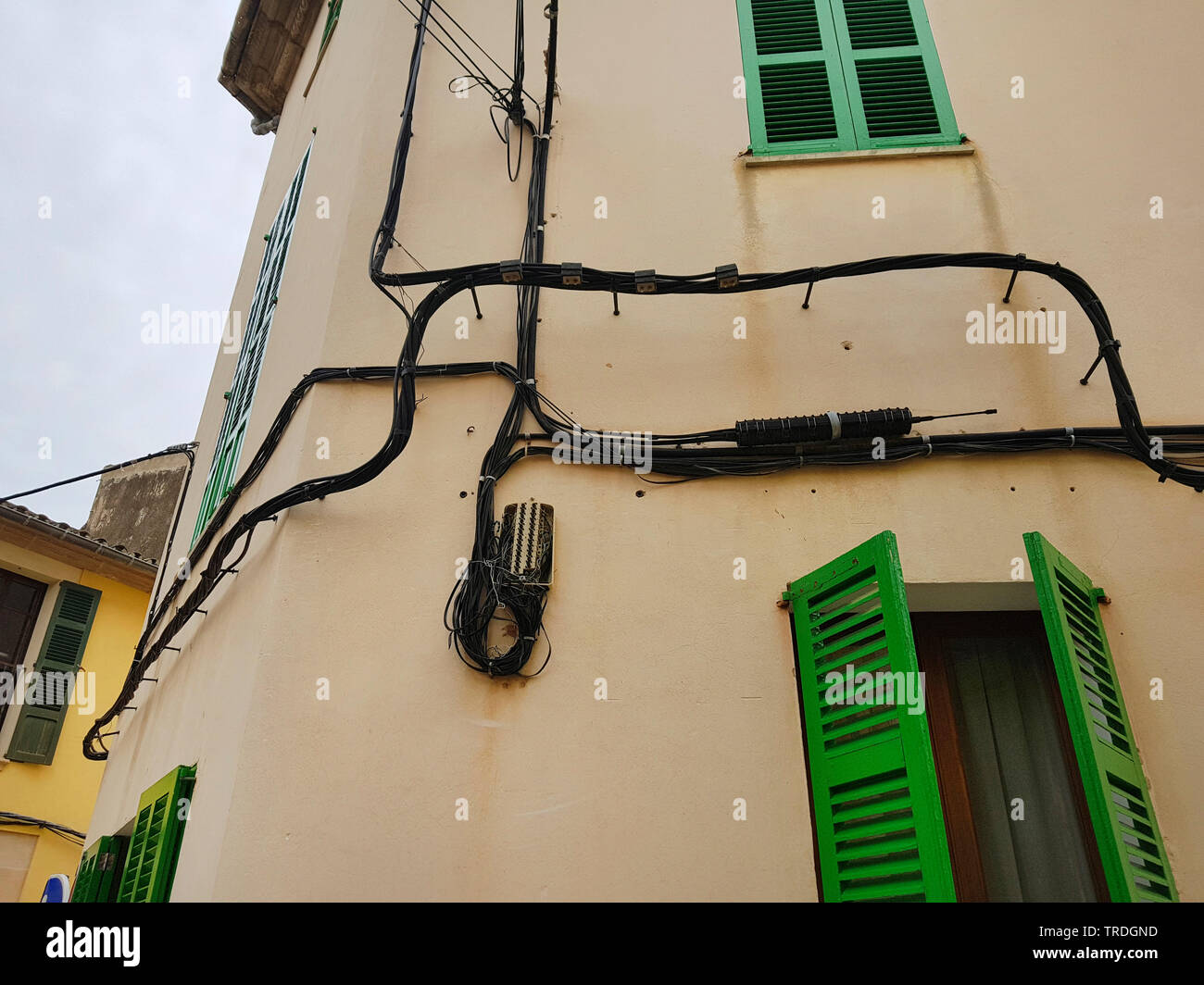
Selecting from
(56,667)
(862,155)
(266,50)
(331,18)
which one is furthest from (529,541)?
(56,667)

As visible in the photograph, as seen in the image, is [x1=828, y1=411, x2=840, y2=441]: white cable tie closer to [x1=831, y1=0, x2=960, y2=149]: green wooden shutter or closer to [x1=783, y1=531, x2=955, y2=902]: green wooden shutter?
[x1=783, y1=531, x2=955, y2=902]: green wooden shutter

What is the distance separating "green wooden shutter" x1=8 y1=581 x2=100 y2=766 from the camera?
397 inches

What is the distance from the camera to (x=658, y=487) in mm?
4410

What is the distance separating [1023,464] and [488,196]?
310cm

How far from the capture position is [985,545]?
4.14 meters

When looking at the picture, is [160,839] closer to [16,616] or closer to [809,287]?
[809,287]

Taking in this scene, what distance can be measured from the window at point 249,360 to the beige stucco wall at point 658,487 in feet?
1.32

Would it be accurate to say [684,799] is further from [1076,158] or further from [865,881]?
[1076,158]

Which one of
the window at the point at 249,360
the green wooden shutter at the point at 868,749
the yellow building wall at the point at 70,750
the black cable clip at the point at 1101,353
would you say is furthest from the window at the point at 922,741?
the yellow building wall at the point at 70,750

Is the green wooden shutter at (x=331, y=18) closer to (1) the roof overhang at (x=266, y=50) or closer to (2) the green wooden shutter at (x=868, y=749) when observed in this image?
(1) the roof overhang at (x=266, y=50)

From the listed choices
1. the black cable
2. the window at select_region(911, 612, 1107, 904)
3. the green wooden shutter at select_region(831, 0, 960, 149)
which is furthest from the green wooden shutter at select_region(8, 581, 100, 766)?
the green wooden shutter at select_region(831, 0, 960, 149)

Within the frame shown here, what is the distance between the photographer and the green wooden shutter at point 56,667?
10.1 meters
